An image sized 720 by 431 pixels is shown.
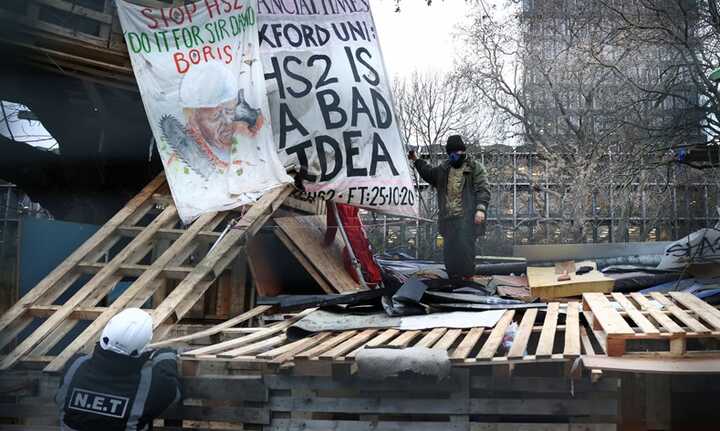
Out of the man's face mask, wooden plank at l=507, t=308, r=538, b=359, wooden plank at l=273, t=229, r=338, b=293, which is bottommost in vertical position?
wooden plank at l=507, t=308, r=538, b=359

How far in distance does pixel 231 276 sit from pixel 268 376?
3.15 metres

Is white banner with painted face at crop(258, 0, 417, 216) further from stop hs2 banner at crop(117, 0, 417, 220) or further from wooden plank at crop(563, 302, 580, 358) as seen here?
wooden plank at crop(563, 302, 580, 358)

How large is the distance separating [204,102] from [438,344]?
12.3 ft

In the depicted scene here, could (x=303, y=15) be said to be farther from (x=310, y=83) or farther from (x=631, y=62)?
(x=631, y=62)

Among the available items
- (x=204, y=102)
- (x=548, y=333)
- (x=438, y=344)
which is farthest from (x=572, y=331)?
(x=204, y=102)

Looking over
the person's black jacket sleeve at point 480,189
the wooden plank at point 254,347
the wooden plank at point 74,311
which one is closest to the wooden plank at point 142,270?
the wooden plank at point 74,311

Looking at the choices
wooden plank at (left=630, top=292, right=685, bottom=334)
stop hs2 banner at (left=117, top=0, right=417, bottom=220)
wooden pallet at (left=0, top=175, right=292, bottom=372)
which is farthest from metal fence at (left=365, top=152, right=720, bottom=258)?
wooden plank at (left=630, top=292, right=685, bottom=334)

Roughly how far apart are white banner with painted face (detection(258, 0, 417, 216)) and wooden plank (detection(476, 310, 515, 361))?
109 inches

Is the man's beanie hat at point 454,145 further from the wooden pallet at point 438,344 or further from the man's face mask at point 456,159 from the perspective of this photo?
the wooden pallet at point 438,344

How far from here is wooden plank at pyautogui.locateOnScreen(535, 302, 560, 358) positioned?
4.65 m

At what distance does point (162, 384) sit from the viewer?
4.41 m

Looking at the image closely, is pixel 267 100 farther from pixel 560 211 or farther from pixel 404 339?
pixel 560 211

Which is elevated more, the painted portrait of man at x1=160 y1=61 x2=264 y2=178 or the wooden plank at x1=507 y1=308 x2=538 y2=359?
the painted portrait of man at x1=160 y1=61 x2=264 y2=178

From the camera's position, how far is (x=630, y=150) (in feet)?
46.2
